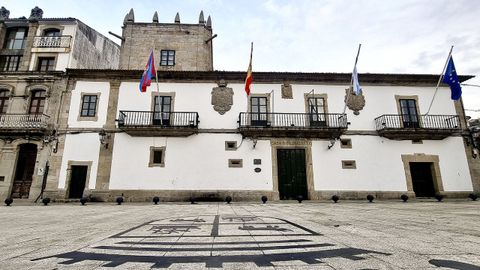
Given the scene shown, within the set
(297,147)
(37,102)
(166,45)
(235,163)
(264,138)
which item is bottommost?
(235,163)

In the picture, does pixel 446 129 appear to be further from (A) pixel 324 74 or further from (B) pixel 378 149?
(A) pixel 324 74

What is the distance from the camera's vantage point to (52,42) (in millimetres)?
16281

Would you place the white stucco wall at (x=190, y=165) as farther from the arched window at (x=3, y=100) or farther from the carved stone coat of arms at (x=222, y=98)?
the arched window at (x=3, y=100)

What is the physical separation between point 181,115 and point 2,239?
11.1 metres

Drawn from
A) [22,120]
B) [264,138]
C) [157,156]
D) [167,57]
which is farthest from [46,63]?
[264,138]

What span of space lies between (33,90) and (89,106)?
3.84 m

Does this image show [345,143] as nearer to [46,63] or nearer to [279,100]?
[279,100]

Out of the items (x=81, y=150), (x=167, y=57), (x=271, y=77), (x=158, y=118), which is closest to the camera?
(x=81, y=150)

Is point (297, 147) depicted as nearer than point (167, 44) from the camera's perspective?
Yes

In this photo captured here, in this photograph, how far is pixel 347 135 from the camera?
47.2 feet

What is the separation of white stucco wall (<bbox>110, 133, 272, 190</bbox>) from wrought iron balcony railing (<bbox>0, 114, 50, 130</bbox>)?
4.62 meters

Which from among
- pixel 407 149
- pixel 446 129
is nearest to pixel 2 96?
pixel 407 149

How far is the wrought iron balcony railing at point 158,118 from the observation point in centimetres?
1384

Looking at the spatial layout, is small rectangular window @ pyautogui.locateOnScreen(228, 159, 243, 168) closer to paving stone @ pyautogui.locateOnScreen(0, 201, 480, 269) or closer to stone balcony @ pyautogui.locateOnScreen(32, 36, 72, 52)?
paving stone @ pyautogui.locateOnScreen(0, 201, 480, 269)
